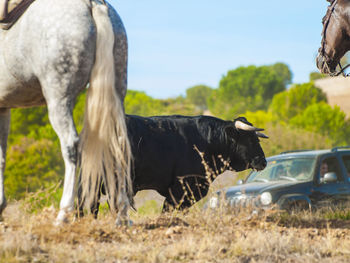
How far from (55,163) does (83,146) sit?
24.1 metres

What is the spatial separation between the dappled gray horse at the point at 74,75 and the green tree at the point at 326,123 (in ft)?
121

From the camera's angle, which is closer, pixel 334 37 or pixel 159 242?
pixel 159 242

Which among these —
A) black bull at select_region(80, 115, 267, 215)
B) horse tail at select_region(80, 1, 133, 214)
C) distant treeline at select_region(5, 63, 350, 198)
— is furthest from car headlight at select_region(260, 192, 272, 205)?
horse tail at select_region(80, 1, 133, 214)

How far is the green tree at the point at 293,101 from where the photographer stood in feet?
190

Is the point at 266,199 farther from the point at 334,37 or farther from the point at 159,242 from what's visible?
the point at 159,242

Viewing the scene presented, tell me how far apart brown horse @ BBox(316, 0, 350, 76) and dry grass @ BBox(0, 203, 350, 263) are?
3.03m

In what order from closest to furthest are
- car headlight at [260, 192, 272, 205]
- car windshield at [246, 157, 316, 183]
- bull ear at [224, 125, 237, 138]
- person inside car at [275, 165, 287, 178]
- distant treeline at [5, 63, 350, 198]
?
bull ear at [224, 125, 237, 138] < car headlight at [260, 192, 272, 205] < car windshield at [246, 157, 316, 183] < person inside car at [275, 165, 287, 178] < distant treeline at [5, 63, 350, 198]

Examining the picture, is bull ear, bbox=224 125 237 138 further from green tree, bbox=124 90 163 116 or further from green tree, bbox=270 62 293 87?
green tree, bbox=270 62 293 87

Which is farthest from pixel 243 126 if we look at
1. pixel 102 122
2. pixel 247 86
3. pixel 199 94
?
pixel 199 94

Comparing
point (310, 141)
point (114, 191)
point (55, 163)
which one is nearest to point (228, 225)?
point (114, 191)

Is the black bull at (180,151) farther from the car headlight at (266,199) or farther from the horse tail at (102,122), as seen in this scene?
the car headlight at (266,199)

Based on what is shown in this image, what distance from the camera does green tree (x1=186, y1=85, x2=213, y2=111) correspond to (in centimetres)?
13638

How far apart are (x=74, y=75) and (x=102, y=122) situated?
0.46 m

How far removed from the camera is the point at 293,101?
5844 cm
